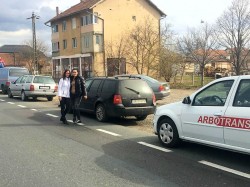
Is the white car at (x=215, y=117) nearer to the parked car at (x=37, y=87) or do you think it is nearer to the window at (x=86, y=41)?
the parked car at (x=37, y=87)

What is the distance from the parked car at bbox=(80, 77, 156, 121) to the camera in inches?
434

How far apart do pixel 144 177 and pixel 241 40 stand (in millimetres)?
27300

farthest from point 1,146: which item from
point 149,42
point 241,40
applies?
point 149,42

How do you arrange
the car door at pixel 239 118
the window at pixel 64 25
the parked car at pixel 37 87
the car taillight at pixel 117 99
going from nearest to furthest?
1. the car door at pixel 239 118
2. the car taillight at pixel 117 99
3. the parked car at pixel 37 87
4. the window at pixel 64 25

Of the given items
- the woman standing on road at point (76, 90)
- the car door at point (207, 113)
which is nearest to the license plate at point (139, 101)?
the woman standing on road at point (76, 90)

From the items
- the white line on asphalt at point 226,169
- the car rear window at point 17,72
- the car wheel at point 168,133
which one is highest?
the car rear window at point 17,72

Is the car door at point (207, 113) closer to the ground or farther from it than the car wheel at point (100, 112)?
farther from it

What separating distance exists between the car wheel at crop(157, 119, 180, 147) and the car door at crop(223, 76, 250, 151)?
4.56ft

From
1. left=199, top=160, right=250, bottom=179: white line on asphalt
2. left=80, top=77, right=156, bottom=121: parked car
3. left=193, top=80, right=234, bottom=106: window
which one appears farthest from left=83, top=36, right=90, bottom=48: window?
left=199, top=160, right=250, bottom=179: white line on asphalt

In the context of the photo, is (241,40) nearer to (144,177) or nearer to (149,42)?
(149,42)

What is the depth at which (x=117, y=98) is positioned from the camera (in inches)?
434

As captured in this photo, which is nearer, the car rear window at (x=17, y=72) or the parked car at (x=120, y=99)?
the parked car at (x=120, y=99)

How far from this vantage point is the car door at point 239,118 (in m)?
5.93

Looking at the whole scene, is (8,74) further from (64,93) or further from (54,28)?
(54,28)
